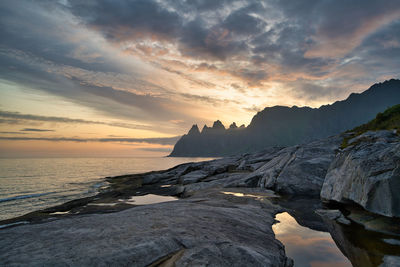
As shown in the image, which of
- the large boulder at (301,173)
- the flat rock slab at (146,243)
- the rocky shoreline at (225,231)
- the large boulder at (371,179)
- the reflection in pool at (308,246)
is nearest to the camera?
the flat rock slab at (146,243)

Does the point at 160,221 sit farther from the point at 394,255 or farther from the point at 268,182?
the point at 268,182

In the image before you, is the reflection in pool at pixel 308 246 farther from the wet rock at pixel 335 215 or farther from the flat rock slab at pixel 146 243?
the wet rock at pixel 335 215

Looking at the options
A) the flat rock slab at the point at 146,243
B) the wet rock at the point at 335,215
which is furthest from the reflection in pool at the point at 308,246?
the wet rock at the point at 335,215

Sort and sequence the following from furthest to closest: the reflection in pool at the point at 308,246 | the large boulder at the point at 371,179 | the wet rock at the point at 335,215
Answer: the wet rock at the point at 335,215
the large boulder at the point at 371,179
the reflection in pool at the point at 308,246

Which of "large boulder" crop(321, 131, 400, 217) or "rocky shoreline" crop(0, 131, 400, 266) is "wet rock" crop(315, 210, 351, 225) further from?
"large boulder" crop(321, 131, 400, 217)

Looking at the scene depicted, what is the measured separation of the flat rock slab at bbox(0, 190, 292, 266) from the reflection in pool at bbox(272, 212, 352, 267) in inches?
24.7

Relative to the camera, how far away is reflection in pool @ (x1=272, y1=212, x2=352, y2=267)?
6637 mm

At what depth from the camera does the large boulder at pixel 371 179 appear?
29.8 ft

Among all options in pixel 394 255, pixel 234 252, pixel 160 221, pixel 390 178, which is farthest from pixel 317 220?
pixel 160 221

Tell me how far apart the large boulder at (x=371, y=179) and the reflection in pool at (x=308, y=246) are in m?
3.02

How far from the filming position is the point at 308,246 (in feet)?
25.6

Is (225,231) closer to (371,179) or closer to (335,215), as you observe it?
(335,215)

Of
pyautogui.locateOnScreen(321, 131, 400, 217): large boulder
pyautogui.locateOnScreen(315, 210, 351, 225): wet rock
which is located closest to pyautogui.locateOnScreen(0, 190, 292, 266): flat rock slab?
pyautogui.locateOnScreen(315, 210, 351, 225): wet rock

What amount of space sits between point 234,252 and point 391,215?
7.94 metres
